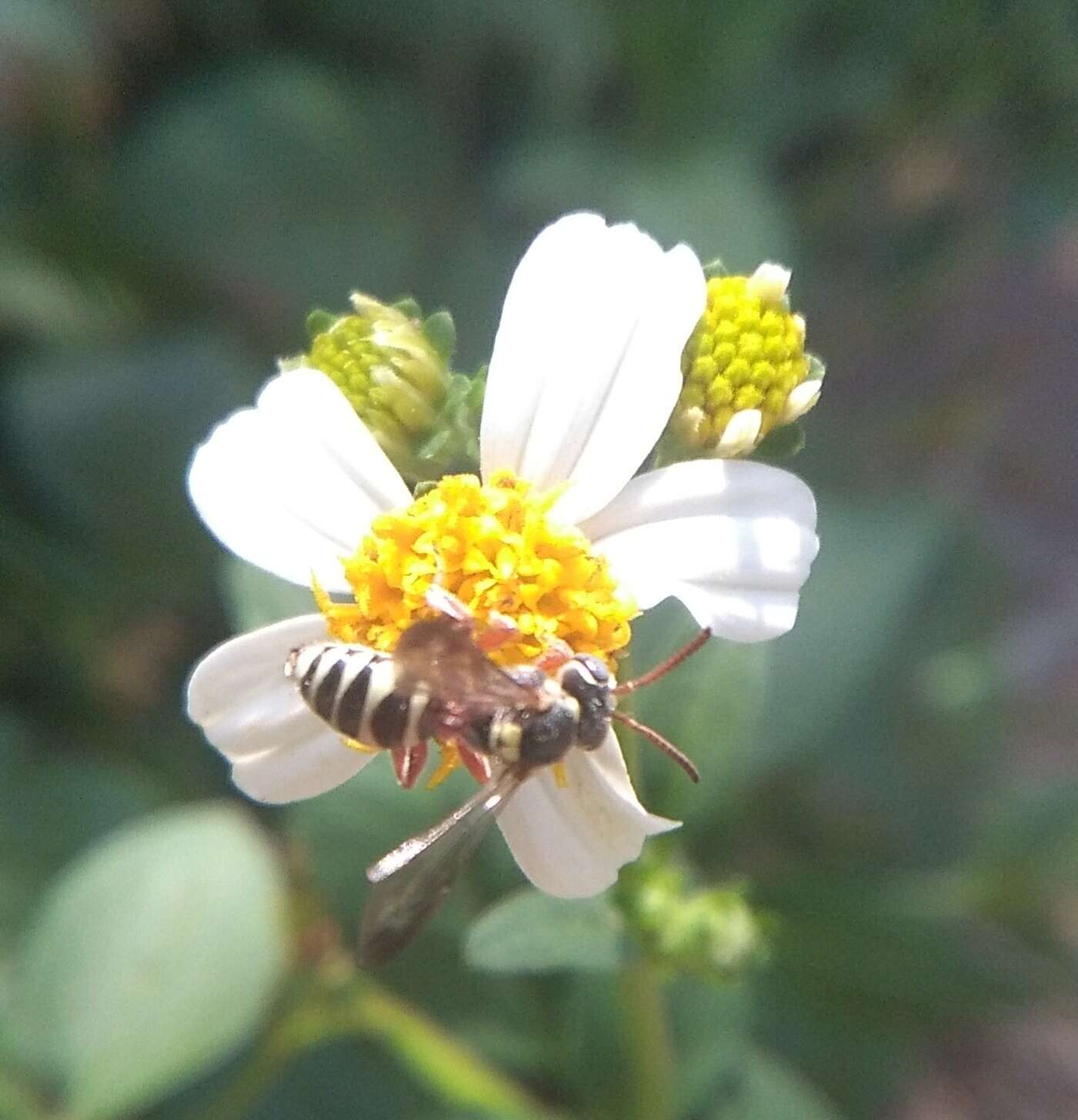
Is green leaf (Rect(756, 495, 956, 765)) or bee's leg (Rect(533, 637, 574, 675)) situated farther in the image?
green leaf (Rect(756, 495, 956, 765))

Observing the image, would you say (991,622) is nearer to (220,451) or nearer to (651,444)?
(651,444)

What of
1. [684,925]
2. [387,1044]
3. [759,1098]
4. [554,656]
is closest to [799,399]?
[554,656]

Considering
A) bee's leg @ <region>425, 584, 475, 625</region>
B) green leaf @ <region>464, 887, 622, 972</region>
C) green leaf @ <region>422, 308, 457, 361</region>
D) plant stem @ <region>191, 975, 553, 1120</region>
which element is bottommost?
plant stem @ <region>191, 975, 553, 1120</region>

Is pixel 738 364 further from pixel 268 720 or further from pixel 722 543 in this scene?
pixel 268 720

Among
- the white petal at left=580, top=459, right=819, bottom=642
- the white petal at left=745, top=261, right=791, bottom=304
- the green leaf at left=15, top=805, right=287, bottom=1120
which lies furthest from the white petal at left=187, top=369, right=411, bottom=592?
the green leaf at left=15, top=805, right=287, bottom=1120

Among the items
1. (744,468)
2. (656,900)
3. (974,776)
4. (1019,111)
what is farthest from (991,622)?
(744,468)

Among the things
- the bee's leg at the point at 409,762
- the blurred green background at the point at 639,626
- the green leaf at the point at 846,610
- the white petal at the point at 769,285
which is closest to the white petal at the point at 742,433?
the white petal at the point at 769,285

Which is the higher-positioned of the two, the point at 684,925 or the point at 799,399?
the point at 799,399

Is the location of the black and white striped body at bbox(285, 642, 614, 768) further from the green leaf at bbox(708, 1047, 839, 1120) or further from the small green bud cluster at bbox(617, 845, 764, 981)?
the green leaf at bbox(708, 1047, 839, 1120)
